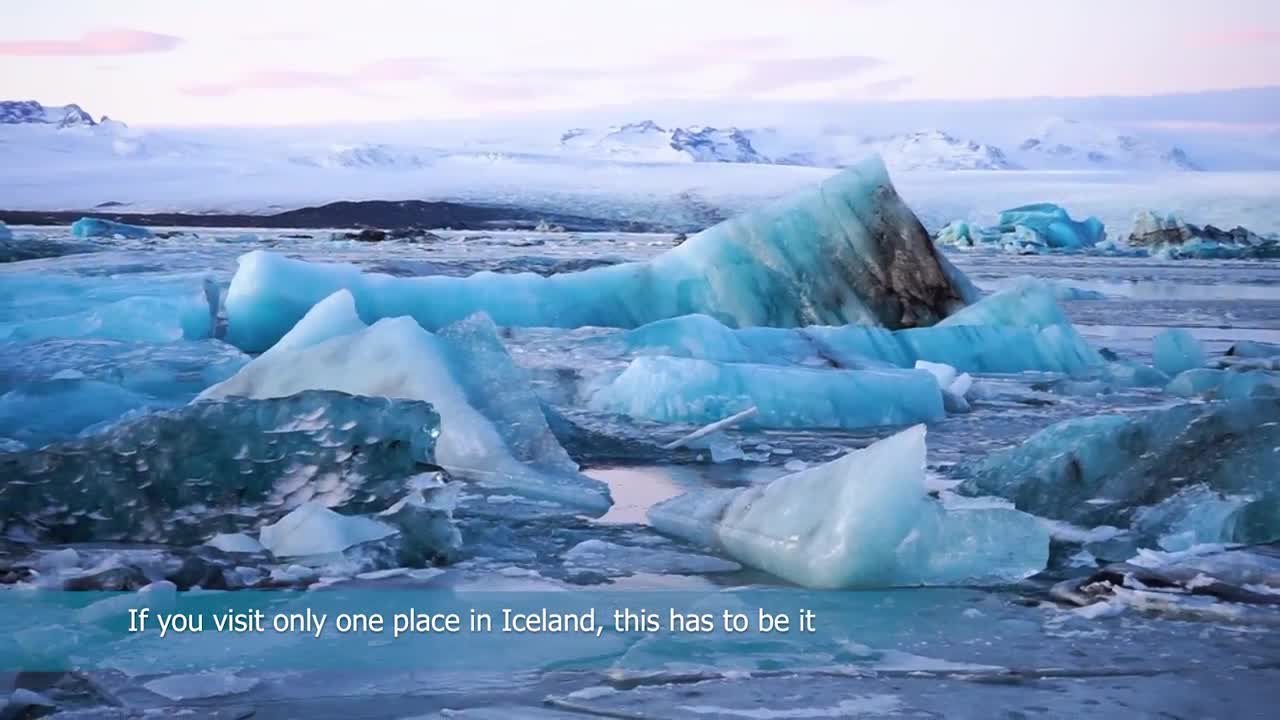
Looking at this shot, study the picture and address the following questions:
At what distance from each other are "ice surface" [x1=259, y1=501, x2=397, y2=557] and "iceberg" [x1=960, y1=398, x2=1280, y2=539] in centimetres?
137

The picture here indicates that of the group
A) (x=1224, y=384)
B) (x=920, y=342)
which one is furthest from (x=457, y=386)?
(x=920, y=342)

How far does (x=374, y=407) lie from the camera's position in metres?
2.90

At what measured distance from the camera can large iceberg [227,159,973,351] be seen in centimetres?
687

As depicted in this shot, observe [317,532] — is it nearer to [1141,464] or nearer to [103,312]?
[1141,464]

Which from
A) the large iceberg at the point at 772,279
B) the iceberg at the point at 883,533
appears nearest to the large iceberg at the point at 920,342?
the large iceberg at the point at 772,279

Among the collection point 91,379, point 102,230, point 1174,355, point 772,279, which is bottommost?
point 1174,355

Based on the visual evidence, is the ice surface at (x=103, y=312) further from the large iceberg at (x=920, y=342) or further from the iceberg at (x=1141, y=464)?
the iceberg at (x=1141, y=464)

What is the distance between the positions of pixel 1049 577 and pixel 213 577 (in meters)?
1.44

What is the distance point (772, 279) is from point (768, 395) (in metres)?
2.51

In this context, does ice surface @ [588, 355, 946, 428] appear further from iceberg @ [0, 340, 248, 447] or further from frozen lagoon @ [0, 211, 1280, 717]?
iceberg @ [0, 340, 248, 447]

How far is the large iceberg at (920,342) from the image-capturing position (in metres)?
5.54

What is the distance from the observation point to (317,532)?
2469mm

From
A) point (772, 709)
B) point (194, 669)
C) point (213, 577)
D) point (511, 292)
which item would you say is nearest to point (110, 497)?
point (213, 577)

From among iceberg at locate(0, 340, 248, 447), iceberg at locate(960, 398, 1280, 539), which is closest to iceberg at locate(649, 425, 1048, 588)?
iceberg at locate(960, 398, 1280, 539)
